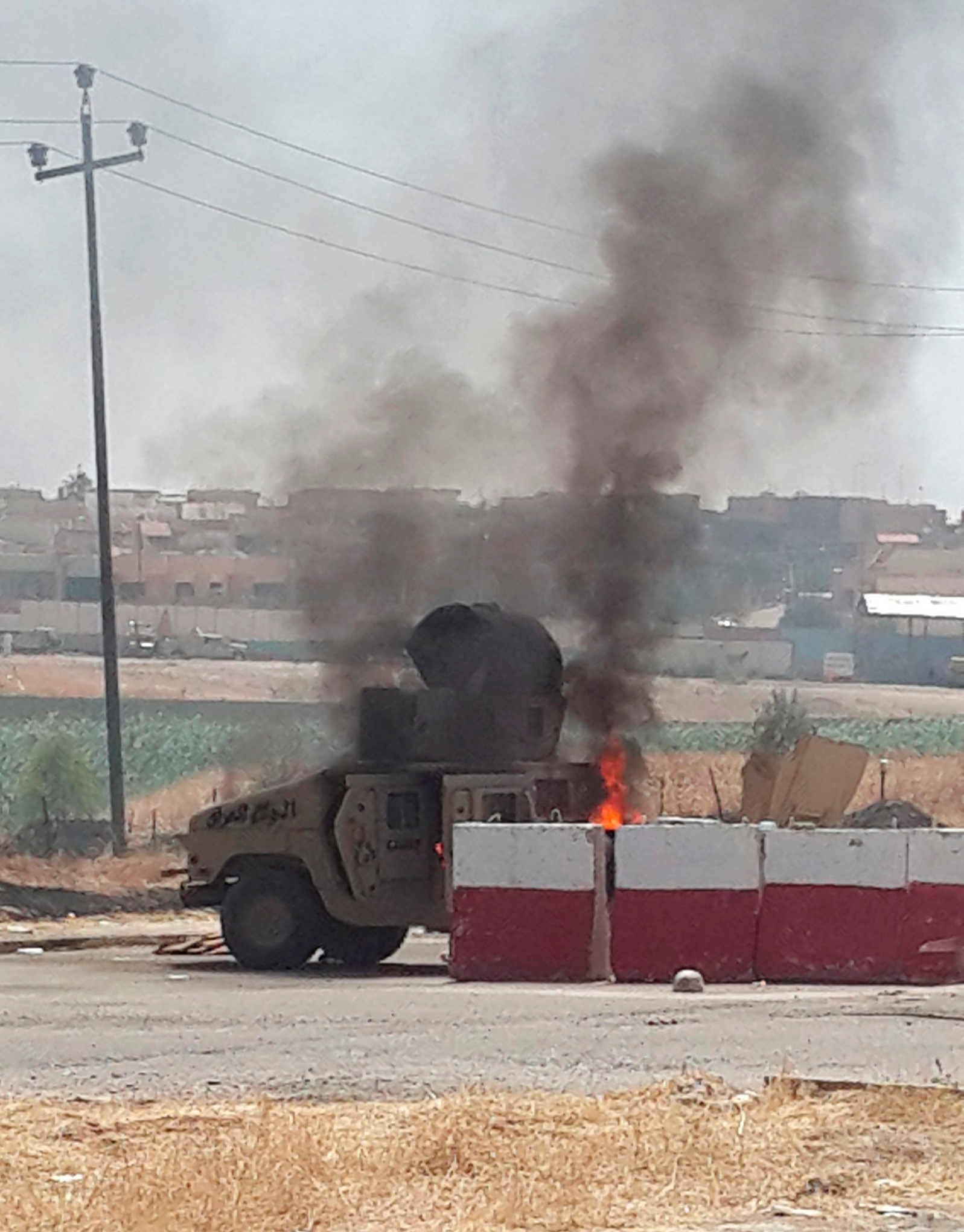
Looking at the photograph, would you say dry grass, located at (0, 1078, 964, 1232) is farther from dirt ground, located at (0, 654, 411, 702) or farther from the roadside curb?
dirt ground, located at (0, 654, 411, 702)

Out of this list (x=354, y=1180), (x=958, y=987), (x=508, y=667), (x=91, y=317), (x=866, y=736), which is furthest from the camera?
(x=866, y=736)

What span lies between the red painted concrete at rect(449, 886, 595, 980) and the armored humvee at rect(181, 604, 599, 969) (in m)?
1.30

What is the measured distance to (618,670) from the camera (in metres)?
20.2

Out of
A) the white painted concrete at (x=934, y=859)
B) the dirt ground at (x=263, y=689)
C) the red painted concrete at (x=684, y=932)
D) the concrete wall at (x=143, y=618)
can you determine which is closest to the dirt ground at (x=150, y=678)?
the dirt ground at (x=263, y=689)

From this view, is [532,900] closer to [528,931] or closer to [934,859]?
[528,931]

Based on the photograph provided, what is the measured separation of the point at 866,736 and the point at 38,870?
2579 centimetres

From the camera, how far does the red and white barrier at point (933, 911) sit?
48.5 ft

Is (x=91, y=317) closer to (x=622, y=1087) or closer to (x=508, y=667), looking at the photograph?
(x=508, y=667)

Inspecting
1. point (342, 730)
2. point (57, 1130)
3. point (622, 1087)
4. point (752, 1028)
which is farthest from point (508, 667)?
point (57, 1130)

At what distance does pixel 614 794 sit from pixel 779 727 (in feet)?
51.6

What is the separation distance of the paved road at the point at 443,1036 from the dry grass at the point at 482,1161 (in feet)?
2.44

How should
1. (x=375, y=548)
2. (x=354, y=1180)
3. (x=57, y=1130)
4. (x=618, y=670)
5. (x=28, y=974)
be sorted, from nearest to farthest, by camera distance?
(x=354, y=1180) → (x=57, y=1130) → (x=28, y=974) → (x=618, y=670) → (x=375, y=548)

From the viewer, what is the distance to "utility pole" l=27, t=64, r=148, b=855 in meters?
28.6

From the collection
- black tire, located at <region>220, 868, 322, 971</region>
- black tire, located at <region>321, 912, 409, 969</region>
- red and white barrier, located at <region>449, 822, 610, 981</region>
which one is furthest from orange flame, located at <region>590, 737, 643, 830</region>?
red and white barrier, located at <region>449, 822, 610, 981</region>
